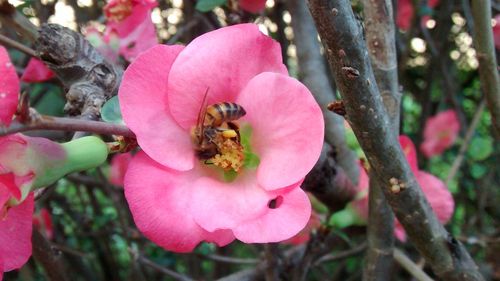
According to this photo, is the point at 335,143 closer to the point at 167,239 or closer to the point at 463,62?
the point at 167,239

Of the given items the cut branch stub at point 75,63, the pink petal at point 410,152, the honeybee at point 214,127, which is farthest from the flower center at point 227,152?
the pink petal at point 410,152

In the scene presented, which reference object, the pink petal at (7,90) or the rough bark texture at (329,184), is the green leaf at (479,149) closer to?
the rough bark texture at (329,184)

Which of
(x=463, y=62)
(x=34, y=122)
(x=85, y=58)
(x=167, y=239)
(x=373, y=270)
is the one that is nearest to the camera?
(x=34, y=122)

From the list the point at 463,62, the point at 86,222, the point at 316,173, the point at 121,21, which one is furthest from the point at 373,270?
the point at 463,62

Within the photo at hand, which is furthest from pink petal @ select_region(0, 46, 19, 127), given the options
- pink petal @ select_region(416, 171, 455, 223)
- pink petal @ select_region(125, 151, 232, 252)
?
pink petal @ select_region(416, 171, 455, 223)

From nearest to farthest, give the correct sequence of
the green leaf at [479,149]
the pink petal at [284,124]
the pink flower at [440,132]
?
the pink petal at [284,124]
the green leaf at [479,149]
the pink flower at [440,132]

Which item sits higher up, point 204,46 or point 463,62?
point 204,46

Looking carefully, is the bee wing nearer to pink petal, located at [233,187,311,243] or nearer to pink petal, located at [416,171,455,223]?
pink petal, located at [233,187,311,243]
